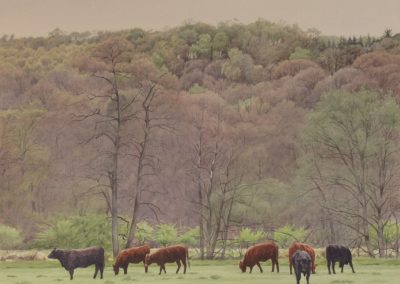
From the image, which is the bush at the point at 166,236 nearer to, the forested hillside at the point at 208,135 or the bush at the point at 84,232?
the forested hillside at the point at 208,135

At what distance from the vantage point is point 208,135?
75.8m

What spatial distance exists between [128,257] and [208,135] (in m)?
46.4

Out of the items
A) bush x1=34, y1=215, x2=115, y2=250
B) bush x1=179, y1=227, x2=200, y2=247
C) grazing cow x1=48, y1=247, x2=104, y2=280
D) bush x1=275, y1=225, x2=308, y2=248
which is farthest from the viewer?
bush x1=179, y1=227, x2=200, y2=247

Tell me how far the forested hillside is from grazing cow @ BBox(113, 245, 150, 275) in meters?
11.1

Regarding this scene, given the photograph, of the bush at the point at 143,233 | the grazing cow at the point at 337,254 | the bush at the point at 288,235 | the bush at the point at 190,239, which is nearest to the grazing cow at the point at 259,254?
the grazing cow at the point at 337,254

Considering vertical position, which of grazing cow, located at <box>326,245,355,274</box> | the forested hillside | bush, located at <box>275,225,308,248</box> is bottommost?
grazing cow, located at <box>326,245,355,274</box>

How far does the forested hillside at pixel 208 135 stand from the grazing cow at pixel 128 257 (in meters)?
11.1

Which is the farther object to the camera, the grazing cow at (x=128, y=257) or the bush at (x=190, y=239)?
the bush at (x=190, y=239)

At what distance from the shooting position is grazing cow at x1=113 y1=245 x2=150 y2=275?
96.8ft

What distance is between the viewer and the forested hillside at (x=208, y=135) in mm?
46312

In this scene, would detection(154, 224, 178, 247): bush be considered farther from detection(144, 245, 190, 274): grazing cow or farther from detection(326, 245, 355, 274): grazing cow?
detection(326, 245, 355, 274): grazing cow

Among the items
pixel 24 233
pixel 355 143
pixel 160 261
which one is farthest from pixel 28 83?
pixel 160 261

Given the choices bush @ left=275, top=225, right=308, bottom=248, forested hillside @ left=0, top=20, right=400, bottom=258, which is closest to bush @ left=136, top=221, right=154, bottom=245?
forested hillside @ left=0, top=20, right=400, bottom=258

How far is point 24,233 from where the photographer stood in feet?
223
